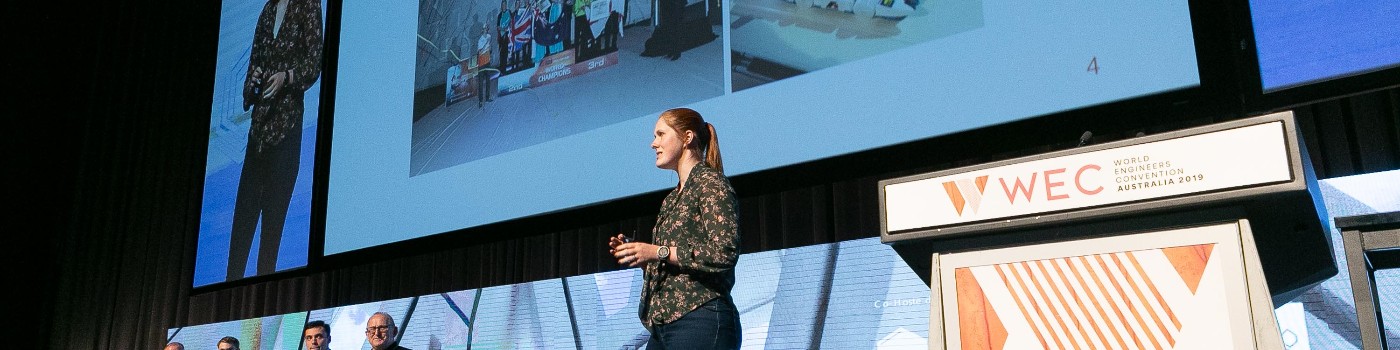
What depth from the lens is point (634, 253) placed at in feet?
5.30

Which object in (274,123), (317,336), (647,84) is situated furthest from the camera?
(274,123)

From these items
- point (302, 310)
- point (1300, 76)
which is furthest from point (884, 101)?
point (302, 310)

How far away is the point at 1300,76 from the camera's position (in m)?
2.03

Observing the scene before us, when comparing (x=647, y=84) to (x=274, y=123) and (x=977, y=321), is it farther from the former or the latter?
(x=274, y=123)

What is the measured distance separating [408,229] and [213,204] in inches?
72.7

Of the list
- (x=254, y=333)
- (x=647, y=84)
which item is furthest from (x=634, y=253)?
(x=254, y=333)

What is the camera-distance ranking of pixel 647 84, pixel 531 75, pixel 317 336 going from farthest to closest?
pixel 317 336, pixel 531 75, pixel 647 84

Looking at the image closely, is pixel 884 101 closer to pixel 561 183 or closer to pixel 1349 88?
pixel 1349 88

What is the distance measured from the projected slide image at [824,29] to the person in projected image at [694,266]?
0.89m

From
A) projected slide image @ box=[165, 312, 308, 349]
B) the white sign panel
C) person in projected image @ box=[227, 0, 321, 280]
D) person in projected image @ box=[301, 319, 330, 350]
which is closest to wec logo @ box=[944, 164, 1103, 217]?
the white sign panel

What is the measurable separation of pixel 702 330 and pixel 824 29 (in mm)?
1205

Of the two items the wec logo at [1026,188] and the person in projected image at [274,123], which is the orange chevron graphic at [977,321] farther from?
the person in projected image at [274,123]

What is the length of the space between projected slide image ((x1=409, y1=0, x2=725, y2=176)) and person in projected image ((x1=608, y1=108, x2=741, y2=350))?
114 centimetres

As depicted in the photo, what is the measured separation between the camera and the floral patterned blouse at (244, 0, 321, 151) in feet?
15.1
